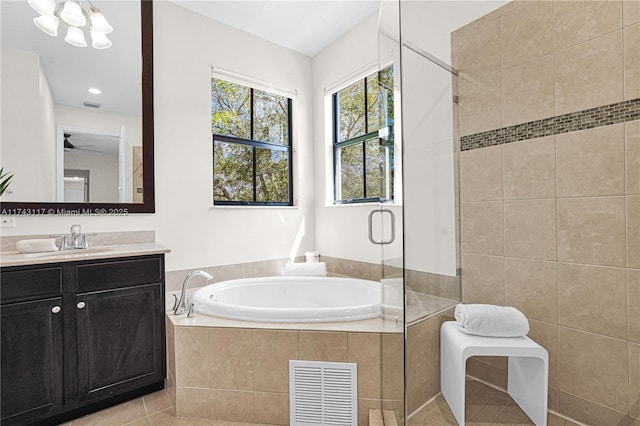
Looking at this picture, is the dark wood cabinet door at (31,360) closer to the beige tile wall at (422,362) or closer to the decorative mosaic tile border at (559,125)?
the beige tile wall at (422,362)

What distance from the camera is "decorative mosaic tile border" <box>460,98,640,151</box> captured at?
1.39 metres

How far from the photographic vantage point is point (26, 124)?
6.61 ft

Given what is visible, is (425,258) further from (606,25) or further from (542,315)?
(606,25)

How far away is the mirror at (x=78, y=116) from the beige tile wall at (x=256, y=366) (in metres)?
1.14

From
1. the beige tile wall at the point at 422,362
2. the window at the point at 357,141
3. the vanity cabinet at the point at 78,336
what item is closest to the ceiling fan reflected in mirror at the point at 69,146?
the vanity cabinet at the point at 78,336

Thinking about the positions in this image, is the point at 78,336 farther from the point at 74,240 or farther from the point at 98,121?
the point at 98,121

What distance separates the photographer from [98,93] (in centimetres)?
229

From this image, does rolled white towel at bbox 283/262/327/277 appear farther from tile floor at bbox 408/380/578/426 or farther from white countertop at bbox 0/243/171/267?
tile floor at bbox 408/380/578/426

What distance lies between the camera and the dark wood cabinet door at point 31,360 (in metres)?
1.61

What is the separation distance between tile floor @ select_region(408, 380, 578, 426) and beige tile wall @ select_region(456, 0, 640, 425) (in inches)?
2.5

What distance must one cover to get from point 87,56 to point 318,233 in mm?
2317

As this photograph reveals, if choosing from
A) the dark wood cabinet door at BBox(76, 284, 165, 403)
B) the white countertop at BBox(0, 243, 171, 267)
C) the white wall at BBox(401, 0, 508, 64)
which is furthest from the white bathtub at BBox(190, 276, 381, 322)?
the white wall at BBox(401, 0, 508, 64)

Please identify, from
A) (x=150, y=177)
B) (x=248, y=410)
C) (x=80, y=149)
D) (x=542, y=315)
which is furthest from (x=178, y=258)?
(x=542, y=315)

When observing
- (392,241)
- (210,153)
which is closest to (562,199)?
(392,241)
